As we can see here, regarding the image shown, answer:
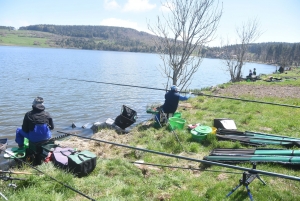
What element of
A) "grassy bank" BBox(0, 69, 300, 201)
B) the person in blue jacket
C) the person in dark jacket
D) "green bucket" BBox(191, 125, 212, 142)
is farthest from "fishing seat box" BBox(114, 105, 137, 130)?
the person in dark jacket

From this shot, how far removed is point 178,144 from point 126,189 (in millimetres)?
3216

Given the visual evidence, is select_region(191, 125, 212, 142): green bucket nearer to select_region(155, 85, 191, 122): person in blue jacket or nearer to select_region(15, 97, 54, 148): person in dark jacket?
select_region(155, 85, 191, 122): person in blue jacket

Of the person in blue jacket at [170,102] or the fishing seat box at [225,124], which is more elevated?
the person in blue jacket at [170,102]

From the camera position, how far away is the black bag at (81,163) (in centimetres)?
565

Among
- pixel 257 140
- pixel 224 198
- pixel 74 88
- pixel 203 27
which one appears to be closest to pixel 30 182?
pixel 224 198

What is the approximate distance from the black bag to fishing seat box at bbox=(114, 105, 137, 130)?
16.7 feet

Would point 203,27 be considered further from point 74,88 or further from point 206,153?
point 74,88

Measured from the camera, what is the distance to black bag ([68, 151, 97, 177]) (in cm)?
565

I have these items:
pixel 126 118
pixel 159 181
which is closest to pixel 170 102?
pixel 126 118

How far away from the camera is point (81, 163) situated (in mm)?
5656

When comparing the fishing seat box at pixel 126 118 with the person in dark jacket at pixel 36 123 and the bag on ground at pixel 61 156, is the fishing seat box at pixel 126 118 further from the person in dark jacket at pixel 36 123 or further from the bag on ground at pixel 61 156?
the bag on ground at pixel 61 156

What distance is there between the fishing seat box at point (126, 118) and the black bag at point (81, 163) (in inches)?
201

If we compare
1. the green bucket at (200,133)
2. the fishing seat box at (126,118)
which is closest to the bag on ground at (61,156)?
the green bucket at (200,133)

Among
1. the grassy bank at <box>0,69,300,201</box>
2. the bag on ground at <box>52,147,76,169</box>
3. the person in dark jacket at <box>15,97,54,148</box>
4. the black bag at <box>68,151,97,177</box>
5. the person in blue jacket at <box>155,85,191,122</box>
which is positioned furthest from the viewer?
the person in blue jacket at <box>155,85,191,122</box>
